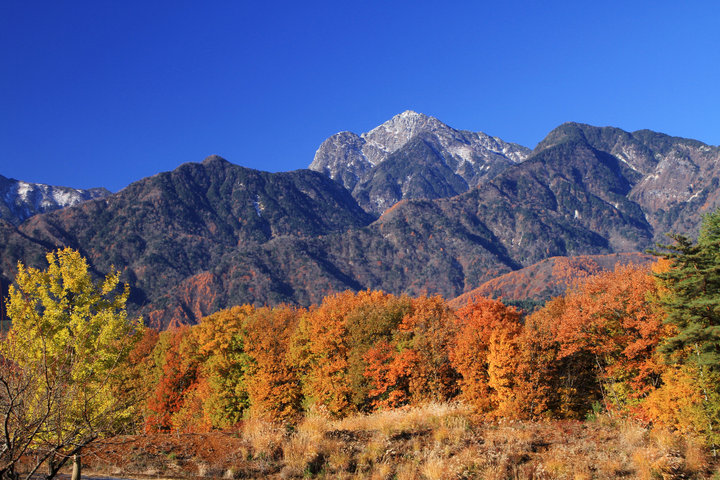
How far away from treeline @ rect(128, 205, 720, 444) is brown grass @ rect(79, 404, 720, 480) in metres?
3.23

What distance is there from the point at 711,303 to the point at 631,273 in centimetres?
2058

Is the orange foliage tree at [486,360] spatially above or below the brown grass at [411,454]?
A: above

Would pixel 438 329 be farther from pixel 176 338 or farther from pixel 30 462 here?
pixel 176 338

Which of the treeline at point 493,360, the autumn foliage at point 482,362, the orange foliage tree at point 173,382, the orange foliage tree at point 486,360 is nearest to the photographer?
the treeline at point 493,360

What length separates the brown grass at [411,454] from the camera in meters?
19.3

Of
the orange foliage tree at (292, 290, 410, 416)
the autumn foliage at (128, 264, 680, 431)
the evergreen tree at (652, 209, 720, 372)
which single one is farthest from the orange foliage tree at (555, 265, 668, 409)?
the orange foliage tree at (292, 290, 410, 416)

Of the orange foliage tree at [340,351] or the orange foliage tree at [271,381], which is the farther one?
the orange foliage tree at [271,381]

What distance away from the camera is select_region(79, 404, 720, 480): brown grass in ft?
63.2

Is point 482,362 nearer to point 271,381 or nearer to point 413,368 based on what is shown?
point 413,368

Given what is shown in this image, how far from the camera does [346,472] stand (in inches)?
762

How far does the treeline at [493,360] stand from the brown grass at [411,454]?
127 inches

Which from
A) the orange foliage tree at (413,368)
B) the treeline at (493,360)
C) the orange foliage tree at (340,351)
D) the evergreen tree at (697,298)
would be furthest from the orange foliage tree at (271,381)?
the evergreen tree at (697,298)

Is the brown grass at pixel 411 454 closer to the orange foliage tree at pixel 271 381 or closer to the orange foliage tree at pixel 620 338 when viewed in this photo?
the orange foliage tree at pixel 620 338

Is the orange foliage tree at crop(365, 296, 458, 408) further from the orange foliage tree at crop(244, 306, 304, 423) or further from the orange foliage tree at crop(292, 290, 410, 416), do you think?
the orange foliage tree at crop(244, 306, 304, 423)
